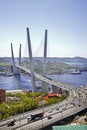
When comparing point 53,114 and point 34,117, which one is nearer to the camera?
point 34,117

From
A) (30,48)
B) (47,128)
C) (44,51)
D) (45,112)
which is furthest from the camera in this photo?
(44,51)

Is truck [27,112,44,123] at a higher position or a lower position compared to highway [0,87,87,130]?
higher

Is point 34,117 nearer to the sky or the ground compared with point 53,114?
nearer to the sky

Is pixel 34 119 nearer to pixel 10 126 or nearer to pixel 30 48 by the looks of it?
pixel 10 126

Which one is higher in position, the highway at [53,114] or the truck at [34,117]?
the truck at [34,117]

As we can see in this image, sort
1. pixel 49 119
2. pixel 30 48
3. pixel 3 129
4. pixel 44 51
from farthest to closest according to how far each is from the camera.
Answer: pixel 44 51, pixel 30 48, pixel 49 119, pixel 3 129

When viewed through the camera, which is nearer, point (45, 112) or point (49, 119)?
point (49, 119)

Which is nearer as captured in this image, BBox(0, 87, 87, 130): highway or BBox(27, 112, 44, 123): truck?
BBox(0, 87, 87, 130): highway

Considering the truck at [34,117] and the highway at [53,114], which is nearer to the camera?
the highway at [53,114]

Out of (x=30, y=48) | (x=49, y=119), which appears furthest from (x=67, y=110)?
(x=30, y=48)

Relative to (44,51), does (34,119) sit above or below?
below
